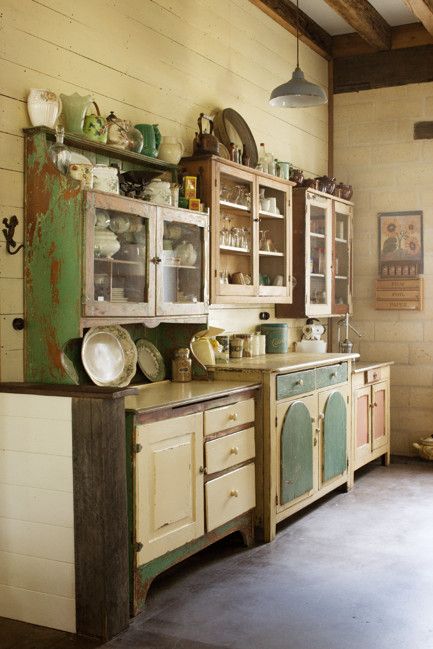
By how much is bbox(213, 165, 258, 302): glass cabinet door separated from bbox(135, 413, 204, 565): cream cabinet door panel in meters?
1.24

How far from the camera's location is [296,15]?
6031mm

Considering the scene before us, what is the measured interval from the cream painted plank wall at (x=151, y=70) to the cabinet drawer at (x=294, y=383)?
746 millimetres

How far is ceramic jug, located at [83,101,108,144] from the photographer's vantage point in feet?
12.1

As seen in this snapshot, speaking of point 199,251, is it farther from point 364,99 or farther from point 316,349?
point 364,99

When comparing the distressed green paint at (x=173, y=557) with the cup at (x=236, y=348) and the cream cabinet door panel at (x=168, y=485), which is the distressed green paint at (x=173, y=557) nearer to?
the cream cabinet door panel at (x=168, y=485)

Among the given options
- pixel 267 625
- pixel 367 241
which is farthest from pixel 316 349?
pixel 267 625

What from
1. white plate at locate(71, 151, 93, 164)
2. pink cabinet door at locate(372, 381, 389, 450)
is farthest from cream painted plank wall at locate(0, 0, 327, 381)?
pink cabinet door at locate(372, 381, 389, 450)

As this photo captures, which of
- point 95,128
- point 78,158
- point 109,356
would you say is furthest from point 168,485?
point 95,128

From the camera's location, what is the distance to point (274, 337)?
565 cm

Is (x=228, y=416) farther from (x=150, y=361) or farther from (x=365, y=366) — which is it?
(x=365, y=366)

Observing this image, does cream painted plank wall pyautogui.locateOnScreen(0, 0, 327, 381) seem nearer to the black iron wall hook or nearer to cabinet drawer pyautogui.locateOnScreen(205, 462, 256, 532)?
the black iron wall hook

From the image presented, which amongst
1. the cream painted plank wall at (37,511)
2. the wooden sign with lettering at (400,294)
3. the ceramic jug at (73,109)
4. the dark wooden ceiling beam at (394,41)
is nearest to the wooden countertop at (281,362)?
the wooden sign with lettering at (400,294)

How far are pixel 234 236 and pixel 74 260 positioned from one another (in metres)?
1.78

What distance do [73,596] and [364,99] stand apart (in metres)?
5.14
